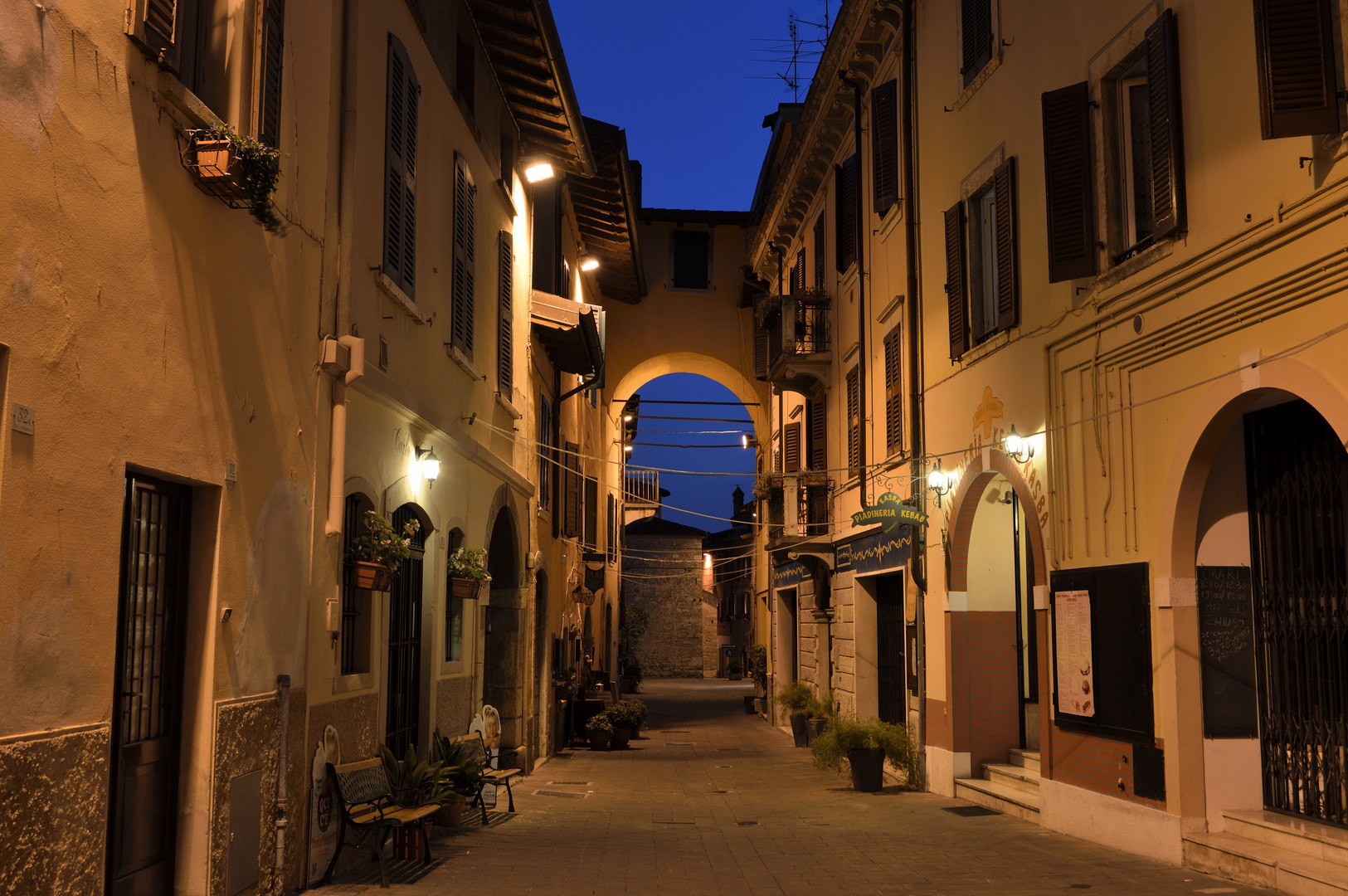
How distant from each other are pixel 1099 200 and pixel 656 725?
18.8 meters

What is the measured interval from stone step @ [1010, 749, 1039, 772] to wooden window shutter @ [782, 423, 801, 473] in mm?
10113

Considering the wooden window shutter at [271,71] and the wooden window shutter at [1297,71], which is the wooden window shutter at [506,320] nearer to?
the wooden window shutter at [271,71]

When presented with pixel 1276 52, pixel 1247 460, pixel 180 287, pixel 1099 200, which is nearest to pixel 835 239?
pixel 1099 200

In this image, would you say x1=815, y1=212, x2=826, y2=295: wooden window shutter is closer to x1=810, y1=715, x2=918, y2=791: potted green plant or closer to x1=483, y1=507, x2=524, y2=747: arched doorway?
x1=483, y1=507, x2=524, y2=747: arched doorway

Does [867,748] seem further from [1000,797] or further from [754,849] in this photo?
[754,849]

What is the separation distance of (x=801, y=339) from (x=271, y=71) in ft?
46.2

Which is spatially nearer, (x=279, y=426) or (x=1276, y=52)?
(x=1276, y=52)

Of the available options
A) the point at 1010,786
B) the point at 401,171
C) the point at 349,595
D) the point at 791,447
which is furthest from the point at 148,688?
the point at 791,447

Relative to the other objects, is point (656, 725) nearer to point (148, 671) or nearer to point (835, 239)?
point (835, 239)

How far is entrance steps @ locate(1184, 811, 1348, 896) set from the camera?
6785 millimetres

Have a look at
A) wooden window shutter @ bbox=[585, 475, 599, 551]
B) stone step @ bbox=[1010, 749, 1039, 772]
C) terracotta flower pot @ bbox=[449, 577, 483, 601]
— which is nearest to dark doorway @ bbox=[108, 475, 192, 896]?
terracotta flower pot @ bbox=[449, 577, 483, 601]

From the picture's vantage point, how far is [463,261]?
12.4 meters

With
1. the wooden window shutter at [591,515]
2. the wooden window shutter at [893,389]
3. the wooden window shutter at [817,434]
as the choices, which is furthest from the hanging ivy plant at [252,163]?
the wooden window shutter at [591,515]

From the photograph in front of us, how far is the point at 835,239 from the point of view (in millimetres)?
19500
